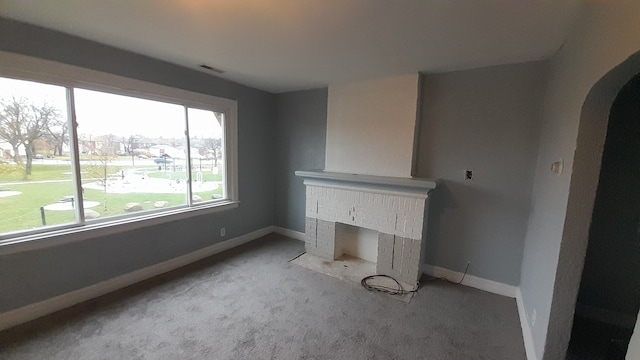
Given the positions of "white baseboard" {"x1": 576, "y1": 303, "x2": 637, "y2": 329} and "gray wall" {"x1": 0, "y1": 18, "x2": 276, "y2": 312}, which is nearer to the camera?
"gray wall" {"x1": 0, "y1": 18, "x2": 276, "y2": 312}

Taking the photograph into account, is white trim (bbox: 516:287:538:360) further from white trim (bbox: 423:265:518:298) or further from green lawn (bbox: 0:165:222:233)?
green lawn (bbox: 0:165:222:233)

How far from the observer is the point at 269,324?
2098 mm

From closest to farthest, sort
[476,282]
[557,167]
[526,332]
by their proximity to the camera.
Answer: [557,167]
[526,332]
[476,282]

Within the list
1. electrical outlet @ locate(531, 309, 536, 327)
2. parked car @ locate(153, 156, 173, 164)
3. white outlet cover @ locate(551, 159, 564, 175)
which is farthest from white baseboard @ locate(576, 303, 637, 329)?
parked car @ locate(153, 156, 173, 164)

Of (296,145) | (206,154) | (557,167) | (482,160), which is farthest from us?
(296,145)

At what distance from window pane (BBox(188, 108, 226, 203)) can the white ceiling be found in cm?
81

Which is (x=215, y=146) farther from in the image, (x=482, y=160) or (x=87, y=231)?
(x=482, y=160)

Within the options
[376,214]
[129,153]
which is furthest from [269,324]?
[129,153]

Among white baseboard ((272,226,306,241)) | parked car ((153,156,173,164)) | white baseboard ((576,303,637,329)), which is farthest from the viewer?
white baseboard ((272,226,306,241))

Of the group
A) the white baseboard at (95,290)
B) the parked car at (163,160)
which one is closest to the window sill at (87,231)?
the white baseboard at (95,290)

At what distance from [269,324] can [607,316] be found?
2911mm

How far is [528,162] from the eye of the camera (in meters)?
2.42

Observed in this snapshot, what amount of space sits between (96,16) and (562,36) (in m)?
3.35

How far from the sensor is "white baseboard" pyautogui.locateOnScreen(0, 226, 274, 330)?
79.2 inches
